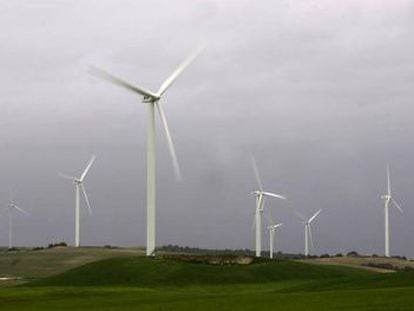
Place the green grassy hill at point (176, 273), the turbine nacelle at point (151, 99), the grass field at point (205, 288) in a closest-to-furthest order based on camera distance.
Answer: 1. the grass field at point (205, 288)
2. the green grassy hill at point (176, 273)
3. the turbine nacelle at point (151, 99)

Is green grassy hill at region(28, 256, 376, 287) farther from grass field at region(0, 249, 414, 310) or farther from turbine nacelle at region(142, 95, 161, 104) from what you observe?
turbine nacelle at region(142, 95, 161, 104)

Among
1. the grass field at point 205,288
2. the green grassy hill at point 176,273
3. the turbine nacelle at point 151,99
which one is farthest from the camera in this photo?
the turbine nacelle at point 151,99

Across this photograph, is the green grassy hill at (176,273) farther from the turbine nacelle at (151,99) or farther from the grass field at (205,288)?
the turbine nacelle at (151,99)

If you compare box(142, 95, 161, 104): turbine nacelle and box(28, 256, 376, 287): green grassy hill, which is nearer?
box(28, 256, 376, 287): green grassy hill

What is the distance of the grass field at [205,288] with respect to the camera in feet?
146

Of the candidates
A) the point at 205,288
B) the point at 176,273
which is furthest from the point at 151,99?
the point at 205,288

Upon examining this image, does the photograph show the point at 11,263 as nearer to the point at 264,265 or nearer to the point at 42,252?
the point at 42,252

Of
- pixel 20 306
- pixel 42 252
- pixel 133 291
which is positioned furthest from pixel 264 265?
pixel 42 252

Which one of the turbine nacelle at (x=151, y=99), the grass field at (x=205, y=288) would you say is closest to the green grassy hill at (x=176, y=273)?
the grass field at (x=205, y=288)

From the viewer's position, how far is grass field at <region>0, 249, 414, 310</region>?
4453 cm

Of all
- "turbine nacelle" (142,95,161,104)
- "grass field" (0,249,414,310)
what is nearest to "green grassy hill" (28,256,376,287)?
"grass field" (0,249,414,310)

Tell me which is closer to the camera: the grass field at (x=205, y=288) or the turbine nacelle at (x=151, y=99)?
the grass field at (x=205, y=288)

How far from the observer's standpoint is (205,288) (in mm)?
69500

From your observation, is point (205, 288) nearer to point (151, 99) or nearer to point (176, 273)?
point (176, 273)
